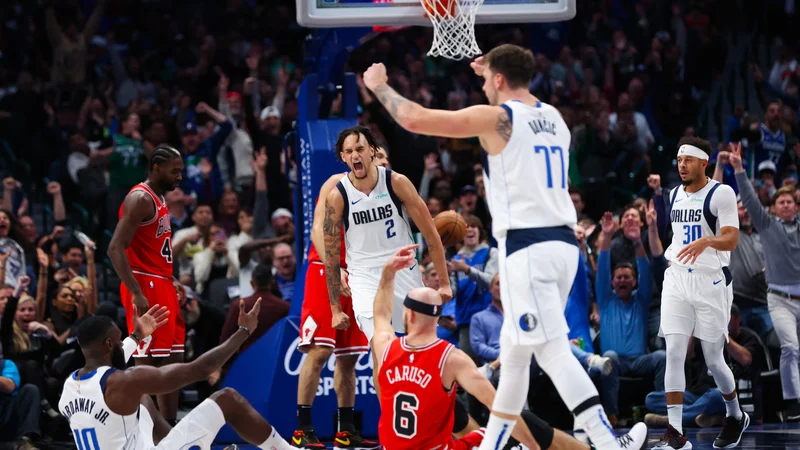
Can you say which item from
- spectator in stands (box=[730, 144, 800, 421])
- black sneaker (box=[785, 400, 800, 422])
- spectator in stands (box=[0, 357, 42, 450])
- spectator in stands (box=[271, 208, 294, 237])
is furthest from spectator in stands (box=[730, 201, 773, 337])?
spectator in stands (box=[0, 357, 42, 450])

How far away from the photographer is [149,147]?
1630 centimetres

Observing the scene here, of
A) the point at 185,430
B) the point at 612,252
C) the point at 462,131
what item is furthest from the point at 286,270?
the point at 462,131

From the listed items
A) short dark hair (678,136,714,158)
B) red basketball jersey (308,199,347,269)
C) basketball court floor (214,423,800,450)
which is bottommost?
basketball court floor (214,423,800,450)

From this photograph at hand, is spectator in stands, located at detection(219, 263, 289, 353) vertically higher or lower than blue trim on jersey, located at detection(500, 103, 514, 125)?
lower

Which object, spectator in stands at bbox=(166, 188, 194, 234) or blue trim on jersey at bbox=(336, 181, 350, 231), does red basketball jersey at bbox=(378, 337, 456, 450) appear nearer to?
blue trim on jersey at bbox=(336, 181, 350, 231)

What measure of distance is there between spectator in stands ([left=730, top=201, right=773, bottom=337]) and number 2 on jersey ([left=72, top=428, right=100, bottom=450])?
7.97 metres

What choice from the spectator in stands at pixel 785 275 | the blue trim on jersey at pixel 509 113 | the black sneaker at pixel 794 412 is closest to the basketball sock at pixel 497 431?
the blue trim on jersey at pixel 509 113

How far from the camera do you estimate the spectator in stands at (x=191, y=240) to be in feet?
46.8

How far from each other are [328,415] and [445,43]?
394cm

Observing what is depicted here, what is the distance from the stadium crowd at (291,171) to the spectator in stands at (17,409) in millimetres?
20

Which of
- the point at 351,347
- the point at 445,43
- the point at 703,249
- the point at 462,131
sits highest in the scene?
the point at 445,43

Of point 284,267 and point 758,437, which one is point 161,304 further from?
point 758,437

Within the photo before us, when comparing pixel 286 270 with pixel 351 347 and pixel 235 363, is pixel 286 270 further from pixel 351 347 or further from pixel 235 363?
pixel 351 347

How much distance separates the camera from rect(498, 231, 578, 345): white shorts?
656 cm
